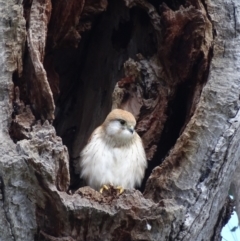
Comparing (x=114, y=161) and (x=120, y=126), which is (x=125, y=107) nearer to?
(x=120, y=126)

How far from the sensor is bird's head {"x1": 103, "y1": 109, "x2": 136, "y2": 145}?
518cm

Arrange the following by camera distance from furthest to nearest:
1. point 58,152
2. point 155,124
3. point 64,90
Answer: point 64,90 → point 155,124 → point 58,152

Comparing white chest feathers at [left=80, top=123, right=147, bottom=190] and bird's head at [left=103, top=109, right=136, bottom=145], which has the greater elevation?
bird's head at [left=103, top=109, right=136, bottom=145]

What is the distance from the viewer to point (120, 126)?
17.7 feet

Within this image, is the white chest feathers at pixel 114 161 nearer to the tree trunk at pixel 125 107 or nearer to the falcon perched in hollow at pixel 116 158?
the falcon perched in hollow at pixel 116 158

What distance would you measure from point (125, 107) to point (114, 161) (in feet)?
1.43

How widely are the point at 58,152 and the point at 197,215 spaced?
0.86 metres

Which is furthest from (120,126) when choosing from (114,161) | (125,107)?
(114,161)

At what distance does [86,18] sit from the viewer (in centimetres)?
515

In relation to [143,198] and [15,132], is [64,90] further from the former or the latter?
[143,198]

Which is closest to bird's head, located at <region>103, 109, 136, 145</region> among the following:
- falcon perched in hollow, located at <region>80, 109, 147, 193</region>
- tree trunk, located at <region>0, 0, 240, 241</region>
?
falcon perched in hollow, located at <region>80, 109, 147, 193</region>

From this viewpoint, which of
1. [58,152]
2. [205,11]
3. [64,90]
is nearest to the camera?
[58,152]

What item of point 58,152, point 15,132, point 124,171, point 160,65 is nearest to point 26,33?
point 15,132

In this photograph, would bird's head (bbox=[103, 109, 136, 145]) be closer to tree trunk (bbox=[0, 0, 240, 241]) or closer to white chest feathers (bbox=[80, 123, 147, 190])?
white chest feathers (bbox=[80, 123, 147, 190])
